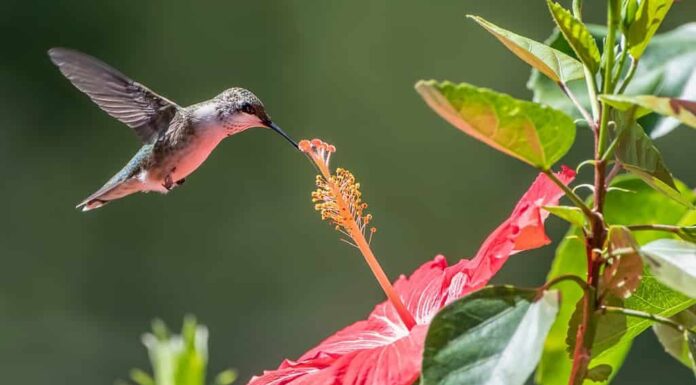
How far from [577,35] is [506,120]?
98 mm

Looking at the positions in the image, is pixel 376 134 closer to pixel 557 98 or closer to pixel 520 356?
pixel 557 98

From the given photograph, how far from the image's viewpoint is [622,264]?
72cm

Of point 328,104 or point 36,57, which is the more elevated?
point 36,57

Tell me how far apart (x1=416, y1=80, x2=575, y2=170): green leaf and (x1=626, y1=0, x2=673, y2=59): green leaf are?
9cm

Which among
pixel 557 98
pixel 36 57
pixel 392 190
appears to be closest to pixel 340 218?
pixel 557 98

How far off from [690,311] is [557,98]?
1.61 feet

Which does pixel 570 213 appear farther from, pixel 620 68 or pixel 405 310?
pixel 405 310

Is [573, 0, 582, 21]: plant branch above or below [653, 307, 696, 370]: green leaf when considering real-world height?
above

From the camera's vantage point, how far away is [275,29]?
4.15 m

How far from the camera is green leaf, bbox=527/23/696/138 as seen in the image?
4.14 ft

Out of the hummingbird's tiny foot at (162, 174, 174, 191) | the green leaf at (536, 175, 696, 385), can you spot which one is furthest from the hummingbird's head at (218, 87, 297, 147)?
the green leaf at (536, 175, 696, 385)

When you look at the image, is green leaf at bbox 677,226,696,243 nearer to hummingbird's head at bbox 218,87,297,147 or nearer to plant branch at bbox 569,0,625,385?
plant branch at bbox 569,0,625,385

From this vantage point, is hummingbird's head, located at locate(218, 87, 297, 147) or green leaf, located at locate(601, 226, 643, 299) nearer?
green leaf, located at locate(601, 226, 643, 299)

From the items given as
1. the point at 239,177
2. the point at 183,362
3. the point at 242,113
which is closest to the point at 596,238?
the point at 183,362
